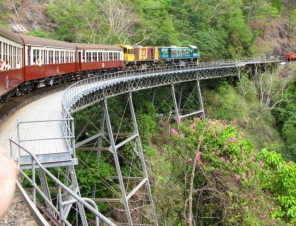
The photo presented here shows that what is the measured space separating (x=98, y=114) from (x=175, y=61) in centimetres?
1808

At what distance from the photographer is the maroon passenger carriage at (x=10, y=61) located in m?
12.9

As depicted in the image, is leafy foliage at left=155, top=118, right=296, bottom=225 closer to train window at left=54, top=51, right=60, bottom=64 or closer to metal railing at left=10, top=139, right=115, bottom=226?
metal railing at left=10, top=139, right=115, bottom=226

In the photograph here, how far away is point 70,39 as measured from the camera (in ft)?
138

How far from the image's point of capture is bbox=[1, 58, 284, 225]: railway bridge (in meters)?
7.50

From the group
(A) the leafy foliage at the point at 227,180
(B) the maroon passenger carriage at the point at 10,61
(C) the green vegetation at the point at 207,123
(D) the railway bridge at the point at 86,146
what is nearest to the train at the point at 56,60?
(B) the maroon passenger carriage at the point at 10,61

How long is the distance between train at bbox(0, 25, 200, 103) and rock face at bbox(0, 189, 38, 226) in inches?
275

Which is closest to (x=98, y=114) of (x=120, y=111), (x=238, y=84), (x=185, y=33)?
(x=120, y=111)

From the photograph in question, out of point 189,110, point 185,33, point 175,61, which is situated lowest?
point 189,110

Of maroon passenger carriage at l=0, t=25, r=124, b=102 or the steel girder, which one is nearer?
maroon passenger carriage at l=0, t=25, r=124, b=102

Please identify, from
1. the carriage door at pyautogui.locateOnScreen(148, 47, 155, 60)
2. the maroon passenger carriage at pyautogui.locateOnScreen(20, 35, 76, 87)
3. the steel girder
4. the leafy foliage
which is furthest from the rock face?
the carriage door at pyautogui.locateOnScreen(148, 47, 155, 60)

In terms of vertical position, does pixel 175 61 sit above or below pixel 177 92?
above

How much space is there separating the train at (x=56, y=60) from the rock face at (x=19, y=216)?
699 centimetres

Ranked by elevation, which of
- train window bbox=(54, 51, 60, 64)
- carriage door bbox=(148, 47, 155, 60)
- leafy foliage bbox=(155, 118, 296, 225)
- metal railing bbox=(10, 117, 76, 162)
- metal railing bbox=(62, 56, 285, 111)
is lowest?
leafy foliage bbox=(155, 118, 296, 225)

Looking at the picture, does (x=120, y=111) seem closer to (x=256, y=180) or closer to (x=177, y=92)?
(x=177, y=92)
